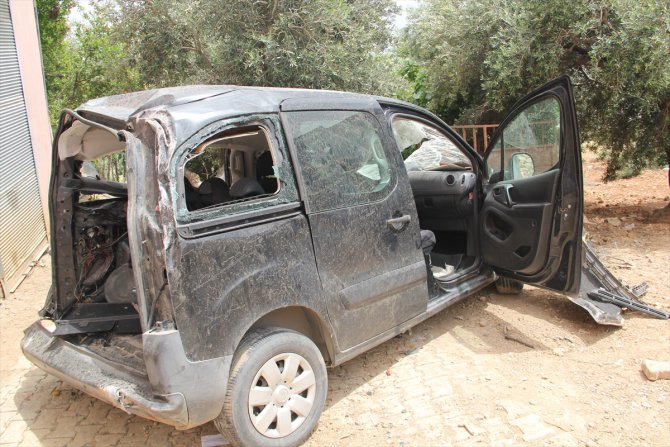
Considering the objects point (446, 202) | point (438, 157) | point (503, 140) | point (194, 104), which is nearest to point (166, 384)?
point (194, 104)

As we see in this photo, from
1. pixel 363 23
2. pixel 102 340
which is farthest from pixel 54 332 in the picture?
Answer: pixel 363 23

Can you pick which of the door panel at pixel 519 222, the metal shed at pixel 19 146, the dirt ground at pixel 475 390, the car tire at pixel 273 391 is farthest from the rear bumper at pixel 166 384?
the metal shed at pixel 19 146

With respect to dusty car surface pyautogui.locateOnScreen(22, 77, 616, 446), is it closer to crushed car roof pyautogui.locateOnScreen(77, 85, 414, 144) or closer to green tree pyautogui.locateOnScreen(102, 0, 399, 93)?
crushed car roof pyautogui.locateOnScreen(77, 85, 414, 144)

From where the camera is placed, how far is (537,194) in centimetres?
420

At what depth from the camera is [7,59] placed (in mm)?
6898

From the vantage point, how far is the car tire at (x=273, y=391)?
9.31 feet

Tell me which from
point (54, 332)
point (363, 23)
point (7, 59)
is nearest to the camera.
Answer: point (54, 332)

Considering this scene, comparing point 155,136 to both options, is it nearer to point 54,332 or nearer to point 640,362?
point 54,332

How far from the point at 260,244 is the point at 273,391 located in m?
0.82

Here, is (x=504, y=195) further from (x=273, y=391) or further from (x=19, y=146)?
(x=19, y=146)

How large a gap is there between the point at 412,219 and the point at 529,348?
1.50 metres

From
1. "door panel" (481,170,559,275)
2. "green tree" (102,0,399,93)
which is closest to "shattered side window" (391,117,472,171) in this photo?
"door panel" (481,170,559,275)

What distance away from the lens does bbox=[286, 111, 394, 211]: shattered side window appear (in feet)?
10.8

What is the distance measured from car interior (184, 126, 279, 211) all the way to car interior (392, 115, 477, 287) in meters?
1.32
